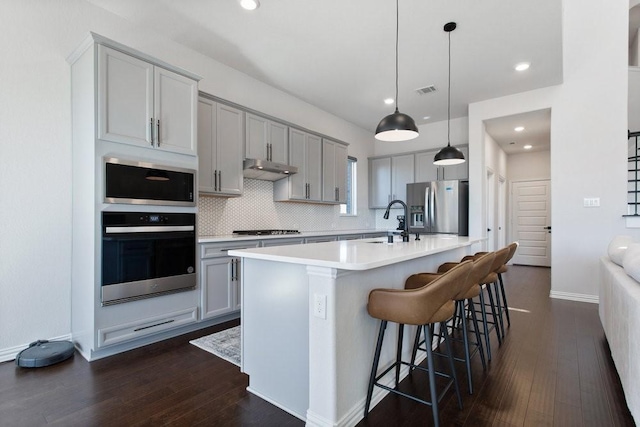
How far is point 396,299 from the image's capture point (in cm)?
161

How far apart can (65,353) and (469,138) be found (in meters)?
5.69

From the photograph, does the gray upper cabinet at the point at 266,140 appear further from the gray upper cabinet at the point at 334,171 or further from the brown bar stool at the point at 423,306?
the brown bar stool at the point at 423,306

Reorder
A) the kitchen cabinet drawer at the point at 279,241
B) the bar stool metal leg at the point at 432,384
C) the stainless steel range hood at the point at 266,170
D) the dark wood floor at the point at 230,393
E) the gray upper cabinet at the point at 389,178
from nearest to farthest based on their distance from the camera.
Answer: the bar stool metal leg at the point at 432,384, the dark wood floor at the point at 230,393, the kitchen cabinet drawer at the point at 279,241, the stainless steel range hood at the point at 266,170, the gray upper cabinet at the point at 389,178

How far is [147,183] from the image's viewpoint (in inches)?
106

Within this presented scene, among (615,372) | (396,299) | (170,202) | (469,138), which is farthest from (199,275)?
(469,138)

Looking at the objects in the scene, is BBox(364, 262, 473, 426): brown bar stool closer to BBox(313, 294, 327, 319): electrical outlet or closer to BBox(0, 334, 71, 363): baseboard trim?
BBox(313, 294, 327, 319): electrical outlet

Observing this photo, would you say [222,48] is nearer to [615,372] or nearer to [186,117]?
[186,117]

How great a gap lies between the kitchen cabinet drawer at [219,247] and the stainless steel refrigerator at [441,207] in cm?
325

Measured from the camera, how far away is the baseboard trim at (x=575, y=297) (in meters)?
4.21

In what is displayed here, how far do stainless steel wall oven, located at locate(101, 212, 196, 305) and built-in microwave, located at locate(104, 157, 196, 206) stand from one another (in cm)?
12

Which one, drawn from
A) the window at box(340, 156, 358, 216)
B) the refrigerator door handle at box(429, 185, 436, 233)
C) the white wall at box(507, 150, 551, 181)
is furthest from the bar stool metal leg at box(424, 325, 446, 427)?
the white wall at box(507, 150, 551, 181)

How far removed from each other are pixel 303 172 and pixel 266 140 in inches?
31.3

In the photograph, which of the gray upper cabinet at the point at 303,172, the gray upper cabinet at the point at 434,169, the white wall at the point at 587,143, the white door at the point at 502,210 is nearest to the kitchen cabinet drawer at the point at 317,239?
the gray upper cabinet at the point at 303,172

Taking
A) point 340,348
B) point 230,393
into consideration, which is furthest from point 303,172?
point 340,348
